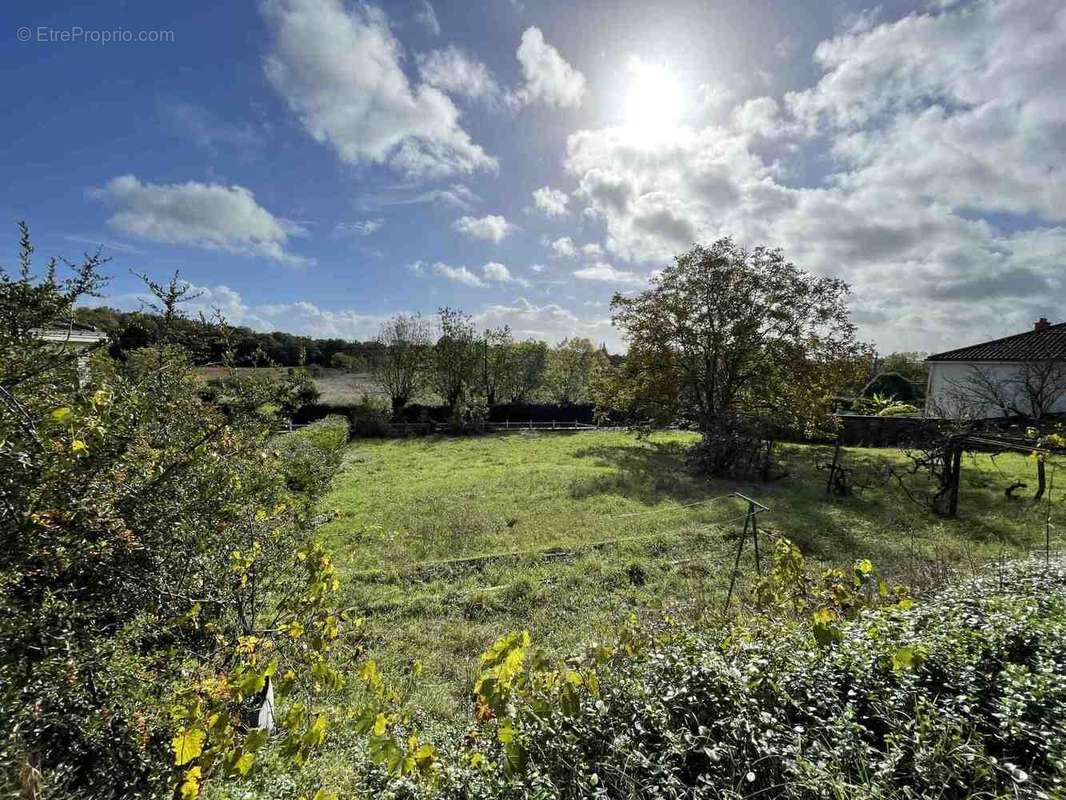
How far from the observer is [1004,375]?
1831 cm

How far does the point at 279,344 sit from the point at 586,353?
85.4 ft

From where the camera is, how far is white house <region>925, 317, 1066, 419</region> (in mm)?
15281

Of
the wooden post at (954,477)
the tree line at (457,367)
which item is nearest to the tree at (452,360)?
the tree line at (457,367)

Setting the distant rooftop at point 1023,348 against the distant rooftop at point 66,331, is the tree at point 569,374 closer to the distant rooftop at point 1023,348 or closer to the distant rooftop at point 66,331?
the distant rooftop at point 1023,348

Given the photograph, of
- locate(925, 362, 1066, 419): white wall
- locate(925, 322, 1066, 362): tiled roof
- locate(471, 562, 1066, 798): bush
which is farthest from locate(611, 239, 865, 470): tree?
locate(471, 562, 1066, 798): bush

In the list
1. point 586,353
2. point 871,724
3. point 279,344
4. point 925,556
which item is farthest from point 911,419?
point 279,344

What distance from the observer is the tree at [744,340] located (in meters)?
14.8

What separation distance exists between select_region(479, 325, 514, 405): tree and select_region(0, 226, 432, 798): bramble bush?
20801 millimetres

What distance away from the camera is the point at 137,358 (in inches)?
122

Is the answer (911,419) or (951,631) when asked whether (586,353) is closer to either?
(911,419)

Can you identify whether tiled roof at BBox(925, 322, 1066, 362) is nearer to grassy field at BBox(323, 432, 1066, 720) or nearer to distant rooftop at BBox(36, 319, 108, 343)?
grassy field at BBox(323, 432, 1066, 720)

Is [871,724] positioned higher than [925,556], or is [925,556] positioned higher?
[871,724]

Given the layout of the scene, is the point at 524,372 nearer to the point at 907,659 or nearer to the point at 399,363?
the point at 399,363

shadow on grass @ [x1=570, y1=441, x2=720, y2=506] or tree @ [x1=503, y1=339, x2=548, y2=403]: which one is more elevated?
tree @ [x1=503, y1=339, x2=548, y2=403]
